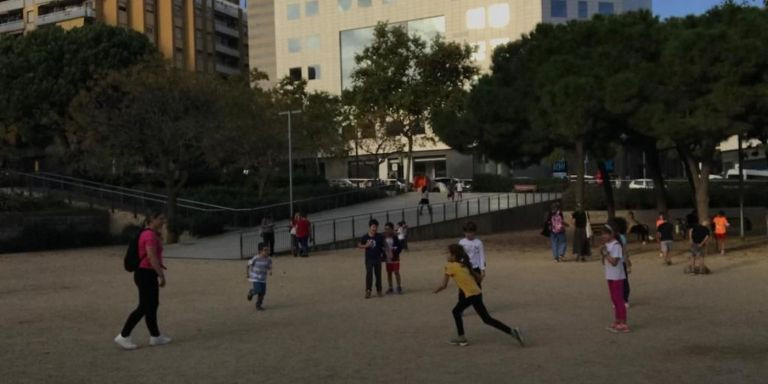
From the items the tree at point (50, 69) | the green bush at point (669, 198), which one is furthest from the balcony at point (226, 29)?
the green bush at point (669, 198)

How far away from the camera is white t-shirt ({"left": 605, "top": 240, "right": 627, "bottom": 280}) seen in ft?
32.0

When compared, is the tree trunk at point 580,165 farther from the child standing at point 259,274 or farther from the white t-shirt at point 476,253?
the child standing at point 259,274

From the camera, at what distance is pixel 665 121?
20.1 m

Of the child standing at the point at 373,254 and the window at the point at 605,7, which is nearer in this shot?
the child standing at the point at 373,254

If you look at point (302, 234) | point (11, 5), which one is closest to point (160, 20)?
point (11, 5)

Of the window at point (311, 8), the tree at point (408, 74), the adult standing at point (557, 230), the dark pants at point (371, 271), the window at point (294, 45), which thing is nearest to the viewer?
the dark pants at point (371, 271)

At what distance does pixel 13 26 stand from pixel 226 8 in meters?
23.0

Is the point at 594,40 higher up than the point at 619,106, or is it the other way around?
the point at 594,40

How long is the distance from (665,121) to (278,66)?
195 feet

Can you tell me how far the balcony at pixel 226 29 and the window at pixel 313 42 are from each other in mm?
16227

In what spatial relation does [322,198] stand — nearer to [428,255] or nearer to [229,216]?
[229,216]

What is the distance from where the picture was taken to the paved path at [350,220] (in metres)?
25.1

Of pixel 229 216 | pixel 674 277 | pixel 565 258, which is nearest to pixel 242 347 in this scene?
pixel 674 277

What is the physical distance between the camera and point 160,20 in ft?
256
